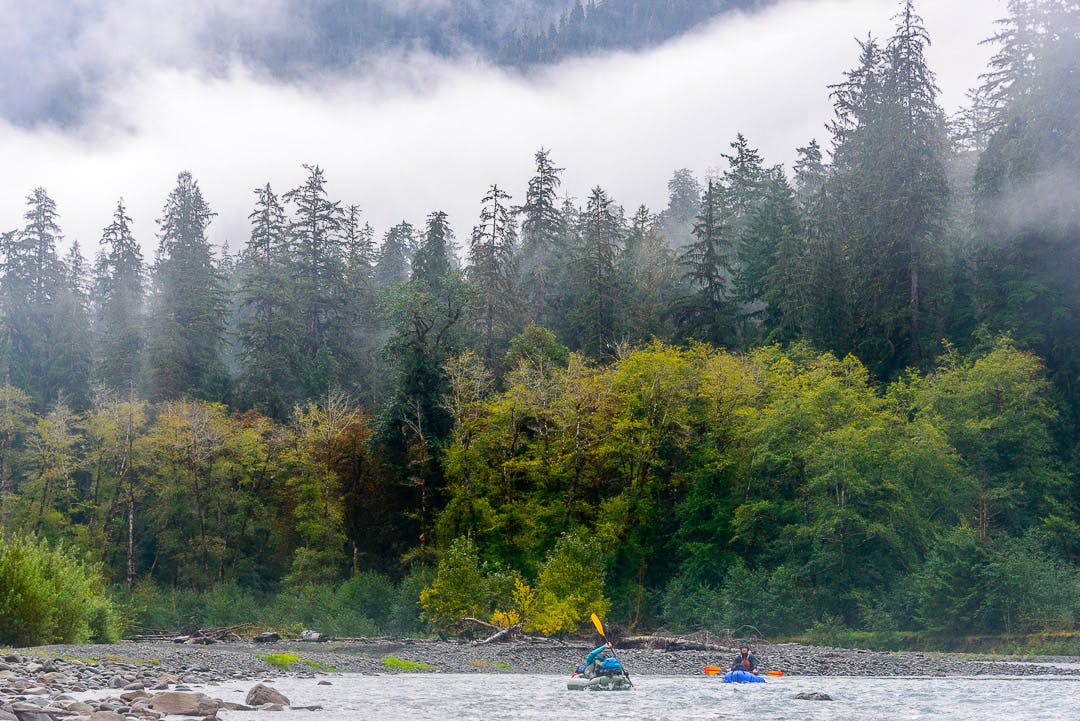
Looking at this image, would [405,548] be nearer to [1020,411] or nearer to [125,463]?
[125,463]

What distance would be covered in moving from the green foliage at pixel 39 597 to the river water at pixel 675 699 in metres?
6.46

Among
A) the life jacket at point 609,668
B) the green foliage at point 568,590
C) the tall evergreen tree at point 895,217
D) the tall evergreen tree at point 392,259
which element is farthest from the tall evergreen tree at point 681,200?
the life jacket at point 609,668

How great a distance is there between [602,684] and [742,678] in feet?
16.4

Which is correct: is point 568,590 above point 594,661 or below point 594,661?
above

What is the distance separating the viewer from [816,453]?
44.9 m

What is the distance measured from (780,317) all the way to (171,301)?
1815 inches

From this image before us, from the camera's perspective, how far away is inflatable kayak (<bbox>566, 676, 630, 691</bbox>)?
89.0 feet

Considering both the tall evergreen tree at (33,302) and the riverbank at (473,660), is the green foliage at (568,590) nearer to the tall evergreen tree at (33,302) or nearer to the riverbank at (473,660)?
the riverbank at (473,660)

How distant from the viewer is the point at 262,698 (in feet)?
66.3

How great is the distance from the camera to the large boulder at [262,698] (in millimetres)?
19969

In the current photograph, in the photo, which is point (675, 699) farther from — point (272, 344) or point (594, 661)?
point (272, 344)

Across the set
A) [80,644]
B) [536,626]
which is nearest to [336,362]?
[536,626]

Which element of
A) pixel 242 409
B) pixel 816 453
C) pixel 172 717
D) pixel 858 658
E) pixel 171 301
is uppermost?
pixel 171 301

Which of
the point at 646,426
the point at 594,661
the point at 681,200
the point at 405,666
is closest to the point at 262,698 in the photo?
the point at 594,661
